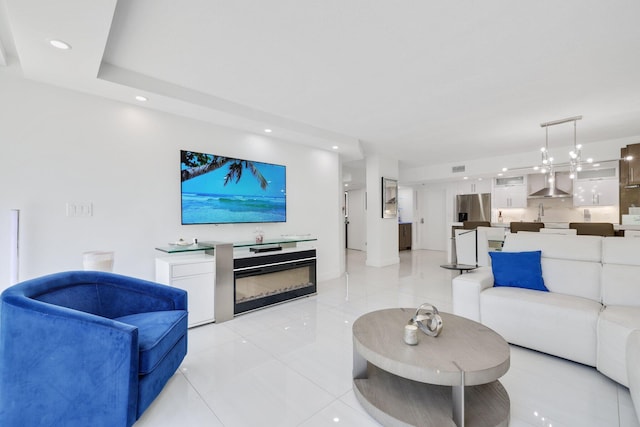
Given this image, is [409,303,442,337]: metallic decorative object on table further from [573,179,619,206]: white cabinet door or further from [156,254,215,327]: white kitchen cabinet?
[573,179,619,206]: white cabinet door

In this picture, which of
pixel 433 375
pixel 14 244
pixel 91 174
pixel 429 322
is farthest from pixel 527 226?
pixel 14 244

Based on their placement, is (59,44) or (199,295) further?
(199,295)

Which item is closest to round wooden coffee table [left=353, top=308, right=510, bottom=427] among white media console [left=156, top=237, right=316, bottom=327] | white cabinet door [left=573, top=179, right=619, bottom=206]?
white media console [left=156, top=237, right=316, bottom=327]

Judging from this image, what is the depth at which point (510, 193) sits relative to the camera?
25.1 feet

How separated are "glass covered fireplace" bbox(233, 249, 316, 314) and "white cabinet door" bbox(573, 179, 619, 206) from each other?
653 cm

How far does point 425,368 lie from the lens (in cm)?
144

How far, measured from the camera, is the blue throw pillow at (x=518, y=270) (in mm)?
2713

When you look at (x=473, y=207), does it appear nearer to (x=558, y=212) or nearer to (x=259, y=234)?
(x=558, y=212)

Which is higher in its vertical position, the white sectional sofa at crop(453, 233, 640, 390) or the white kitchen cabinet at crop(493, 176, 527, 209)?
the white kitchen cabinet at crop(493, 176, 527, 209)

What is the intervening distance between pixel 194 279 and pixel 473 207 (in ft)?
25.8

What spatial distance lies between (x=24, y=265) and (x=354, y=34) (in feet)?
11.4

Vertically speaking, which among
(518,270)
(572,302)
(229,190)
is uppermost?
(229,190)

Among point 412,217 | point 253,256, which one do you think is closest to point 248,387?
point 253,256

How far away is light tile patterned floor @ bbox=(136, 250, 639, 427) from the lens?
66.1 inches
